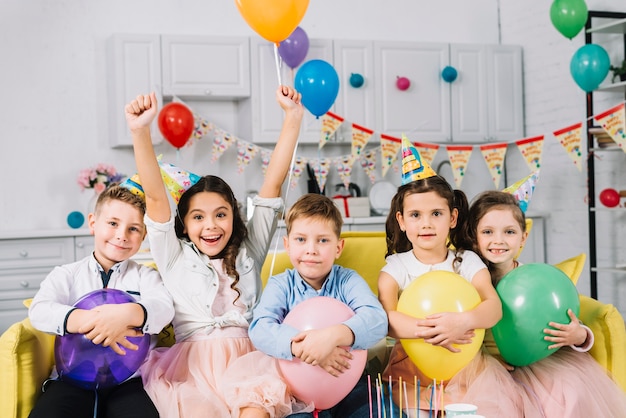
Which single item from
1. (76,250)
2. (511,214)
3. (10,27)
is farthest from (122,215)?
(10,27)

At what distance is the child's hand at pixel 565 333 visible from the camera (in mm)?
2070

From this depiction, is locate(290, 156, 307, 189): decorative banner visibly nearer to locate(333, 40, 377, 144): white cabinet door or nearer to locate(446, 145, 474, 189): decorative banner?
locate(333, 40, 377, 144): white cabinet door

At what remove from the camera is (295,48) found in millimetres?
A: 4645

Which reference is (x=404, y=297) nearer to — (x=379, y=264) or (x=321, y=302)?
(x=321, y=302)

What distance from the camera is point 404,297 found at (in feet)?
6.79

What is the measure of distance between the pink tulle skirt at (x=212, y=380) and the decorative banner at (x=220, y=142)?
2.72m

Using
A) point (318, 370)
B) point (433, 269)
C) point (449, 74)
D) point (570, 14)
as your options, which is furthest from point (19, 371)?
point (449, 74)

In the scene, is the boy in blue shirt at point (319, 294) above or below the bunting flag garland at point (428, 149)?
below

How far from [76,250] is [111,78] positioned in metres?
1.14

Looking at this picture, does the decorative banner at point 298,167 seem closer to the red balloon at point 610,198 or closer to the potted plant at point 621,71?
the red balloon at point 610,198

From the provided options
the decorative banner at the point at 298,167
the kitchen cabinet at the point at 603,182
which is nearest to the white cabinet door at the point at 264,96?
the decorative banner at the point at 298,167

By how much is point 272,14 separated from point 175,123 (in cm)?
211

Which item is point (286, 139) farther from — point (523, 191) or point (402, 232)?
point (523, 191)

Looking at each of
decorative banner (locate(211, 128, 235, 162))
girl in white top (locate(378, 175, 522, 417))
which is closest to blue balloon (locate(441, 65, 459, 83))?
decorative banner (locate(211, 128, 235, 162))
